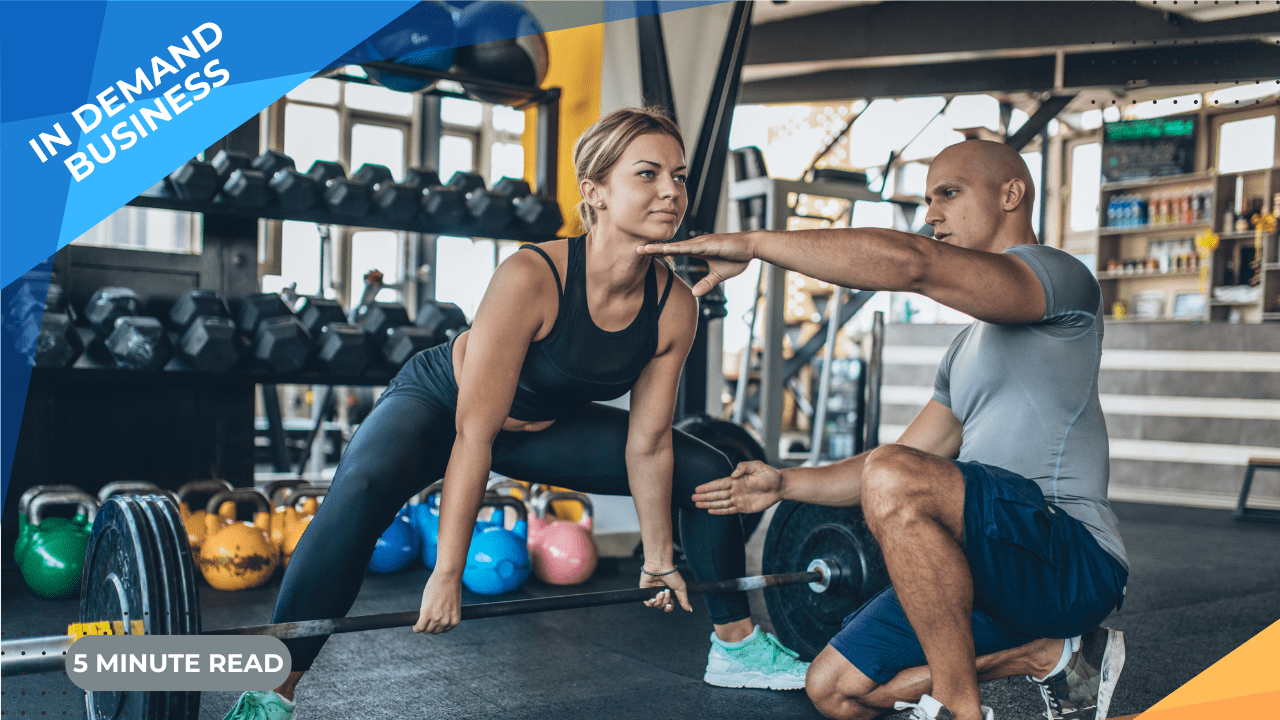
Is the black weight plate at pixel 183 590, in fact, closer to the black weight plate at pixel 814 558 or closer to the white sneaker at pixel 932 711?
the white sneaker at pixel 932 711

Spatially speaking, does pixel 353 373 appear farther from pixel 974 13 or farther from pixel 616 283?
pixel 974 13

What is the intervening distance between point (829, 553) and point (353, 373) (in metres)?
1.85

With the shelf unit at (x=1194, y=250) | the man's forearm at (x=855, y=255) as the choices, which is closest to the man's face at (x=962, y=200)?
the man's forearm at (x=855, y=255)

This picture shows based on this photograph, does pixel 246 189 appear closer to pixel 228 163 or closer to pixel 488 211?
pixel 228 163

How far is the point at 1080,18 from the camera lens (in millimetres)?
5414

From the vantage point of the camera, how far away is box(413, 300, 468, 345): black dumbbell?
11.1 feet

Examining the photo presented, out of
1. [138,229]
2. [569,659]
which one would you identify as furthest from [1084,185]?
[138,229]

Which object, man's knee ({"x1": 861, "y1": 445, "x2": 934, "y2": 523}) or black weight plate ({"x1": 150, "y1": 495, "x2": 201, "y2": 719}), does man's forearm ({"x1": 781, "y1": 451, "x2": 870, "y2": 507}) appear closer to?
man's knee ({"x1": 861, "y1": 445, "x2": 934, "y2": 523})

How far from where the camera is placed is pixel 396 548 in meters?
3.03

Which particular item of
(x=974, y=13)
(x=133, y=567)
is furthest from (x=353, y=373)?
(x=974, y=13)

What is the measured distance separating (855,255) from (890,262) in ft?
0.16

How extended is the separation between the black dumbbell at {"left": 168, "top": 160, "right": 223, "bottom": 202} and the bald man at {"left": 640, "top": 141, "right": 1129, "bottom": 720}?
2.14 m

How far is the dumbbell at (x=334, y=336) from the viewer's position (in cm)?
308

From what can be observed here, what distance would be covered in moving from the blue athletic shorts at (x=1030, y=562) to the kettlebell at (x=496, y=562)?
63.3 inches
